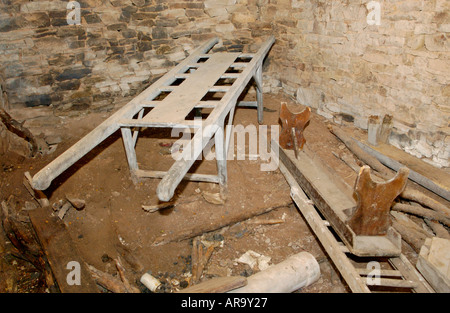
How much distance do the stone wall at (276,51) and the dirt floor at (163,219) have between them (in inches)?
39.6

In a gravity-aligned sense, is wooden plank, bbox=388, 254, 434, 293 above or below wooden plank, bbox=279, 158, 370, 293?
below

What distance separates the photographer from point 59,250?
8.68 feet

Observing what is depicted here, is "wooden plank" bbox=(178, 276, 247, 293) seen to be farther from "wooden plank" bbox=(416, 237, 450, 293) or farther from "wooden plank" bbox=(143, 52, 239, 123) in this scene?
"wooden plank" bbox=(143, 52, 239, 123)

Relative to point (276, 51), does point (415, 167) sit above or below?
below

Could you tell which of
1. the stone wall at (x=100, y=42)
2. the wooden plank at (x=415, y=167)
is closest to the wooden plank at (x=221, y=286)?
the wooden plank at (x=415, y=167)

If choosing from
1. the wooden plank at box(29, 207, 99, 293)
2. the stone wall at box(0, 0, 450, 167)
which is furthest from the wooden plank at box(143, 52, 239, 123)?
the wooden plank at box(29, 207, 99, 293)

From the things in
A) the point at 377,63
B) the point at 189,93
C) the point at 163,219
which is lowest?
the point at 163,219

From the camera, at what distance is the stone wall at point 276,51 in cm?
356

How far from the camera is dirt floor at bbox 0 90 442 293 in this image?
111 inches

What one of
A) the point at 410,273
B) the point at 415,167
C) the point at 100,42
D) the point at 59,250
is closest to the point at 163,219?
the point at 59,250

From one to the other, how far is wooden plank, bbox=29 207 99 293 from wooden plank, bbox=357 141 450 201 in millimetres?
3485

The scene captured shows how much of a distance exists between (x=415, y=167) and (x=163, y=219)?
9.77ft

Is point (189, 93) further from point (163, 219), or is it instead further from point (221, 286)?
point (221, 286)

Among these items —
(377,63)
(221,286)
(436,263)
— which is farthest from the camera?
(377,63)
